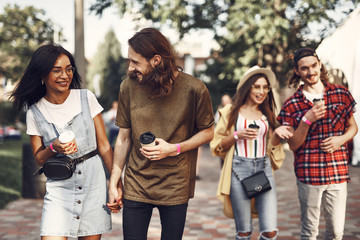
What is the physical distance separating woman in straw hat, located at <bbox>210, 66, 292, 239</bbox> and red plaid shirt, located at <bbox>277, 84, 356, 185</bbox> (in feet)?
0.89

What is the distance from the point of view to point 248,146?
3684 mm

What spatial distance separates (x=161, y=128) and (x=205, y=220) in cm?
380

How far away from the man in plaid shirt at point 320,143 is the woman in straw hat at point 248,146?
0.88 ft

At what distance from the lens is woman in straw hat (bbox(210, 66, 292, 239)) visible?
3572mm

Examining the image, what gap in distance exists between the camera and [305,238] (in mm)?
3439

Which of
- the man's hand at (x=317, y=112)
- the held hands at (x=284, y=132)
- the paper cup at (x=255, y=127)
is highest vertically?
the man's hand at (x=317, y=112)

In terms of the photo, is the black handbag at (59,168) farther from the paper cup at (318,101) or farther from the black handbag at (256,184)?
the paper cup at (318,101)

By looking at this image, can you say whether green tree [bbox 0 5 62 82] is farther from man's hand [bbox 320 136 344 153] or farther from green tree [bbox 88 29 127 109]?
green tree [bbox 88 29 127 109]

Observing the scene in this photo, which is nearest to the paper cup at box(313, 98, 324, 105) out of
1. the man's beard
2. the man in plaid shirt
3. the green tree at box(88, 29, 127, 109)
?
the man in plaid shirt

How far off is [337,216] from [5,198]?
6.14 meters

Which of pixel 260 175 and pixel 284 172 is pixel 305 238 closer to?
pixel 260 175

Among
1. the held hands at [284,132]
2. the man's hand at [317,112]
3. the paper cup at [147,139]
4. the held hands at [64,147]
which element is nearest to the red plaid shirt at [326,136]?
the held hands at [284,132]

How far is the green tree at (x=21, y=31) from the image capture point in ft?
31.0

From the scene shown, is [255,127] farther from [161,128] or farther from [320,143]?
[161,128]
